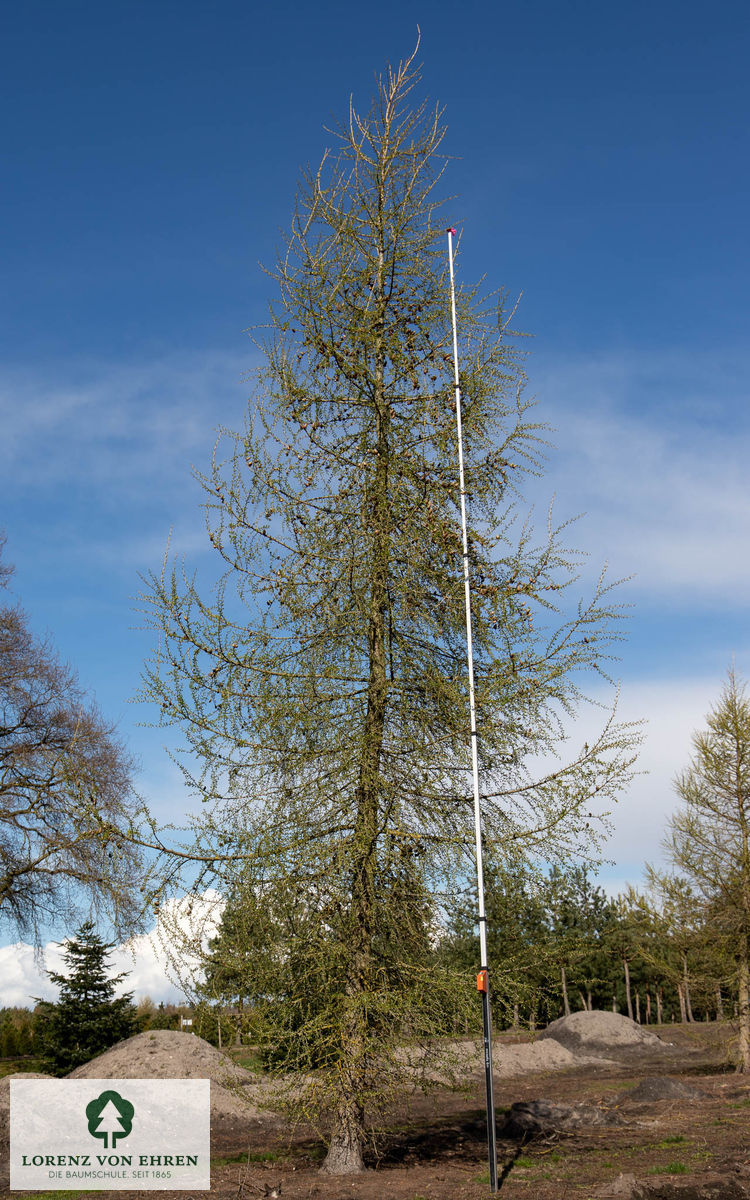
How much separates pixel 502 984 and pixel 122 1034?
1811cm

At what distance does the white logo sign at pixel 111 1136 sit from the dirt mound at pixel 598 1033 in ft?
57.3

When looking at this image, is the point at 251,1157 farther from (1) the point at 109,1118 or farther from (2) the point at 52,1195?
(2) the point at 52,1195

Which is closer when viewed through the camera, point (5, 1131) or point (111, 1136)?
point (111, 1136)

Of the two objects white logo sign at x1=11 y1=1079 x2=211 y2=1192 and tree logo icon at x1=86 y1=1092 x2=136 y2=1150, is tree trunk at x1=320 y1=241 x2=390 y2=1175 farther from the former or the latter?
tree logo icon at x1=86 y1=1092 x2=136 y2=1150

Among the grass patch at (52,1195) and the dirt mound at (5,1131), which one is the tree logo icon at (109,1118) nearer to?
the grass patch at (52,1195)

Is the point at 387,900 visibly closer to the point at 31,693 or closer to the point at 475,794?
the point at 475,794

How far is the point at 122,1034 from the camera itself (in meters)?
22.9

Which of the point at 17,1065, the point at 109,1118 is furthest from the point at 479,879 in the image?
the point at 17,1065

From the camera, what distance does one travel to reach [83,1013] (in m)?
22.7

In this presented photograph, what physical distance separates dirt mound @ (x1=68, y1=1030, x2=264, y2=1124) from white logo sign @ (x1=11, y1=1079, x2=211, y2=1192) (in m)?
1.70

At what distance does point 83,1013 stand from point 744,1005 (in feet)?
51.9

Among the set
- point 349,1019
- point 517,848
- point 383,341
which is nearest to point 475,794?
point 517,848

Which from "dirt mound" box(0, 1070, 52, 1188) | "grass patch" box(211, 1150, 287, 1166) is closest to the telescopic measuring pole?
"grass patch" box(211, 1150, 287, 1166)

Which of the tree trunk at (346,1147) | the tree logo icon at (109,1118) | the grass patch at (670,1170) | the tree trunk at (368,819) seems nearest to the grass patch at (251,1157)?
the tree logo icon at (109,1118)
